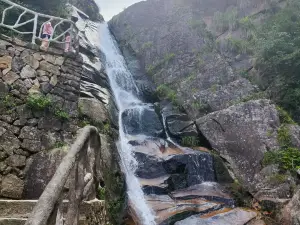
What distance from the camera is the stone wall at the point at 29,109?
5398 millimetres

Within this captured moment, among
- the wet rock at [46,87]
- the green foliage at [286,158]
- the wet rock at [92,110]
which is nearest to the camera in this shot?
the wet rock at [46,87]

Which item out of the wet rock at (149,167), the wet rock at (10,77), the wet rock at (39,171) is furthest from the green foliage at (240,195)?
the wet rock at (10,77)

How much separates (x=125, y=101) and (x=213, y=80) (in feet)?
16.3

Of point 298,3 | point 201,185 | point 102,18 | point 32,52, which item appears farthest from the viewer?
point 102,18

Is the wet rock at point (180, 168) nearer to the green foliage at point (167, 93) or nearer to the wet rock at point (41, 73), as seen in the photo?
the wet rock at point (41, 73)

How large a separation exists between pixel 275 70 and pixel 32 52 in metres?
10.6

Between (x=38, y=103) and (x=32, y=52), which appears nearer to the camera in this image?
(x=38, y=103)

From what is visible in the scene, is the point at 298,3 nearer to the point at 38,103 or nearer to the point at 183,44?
the point at 183,44

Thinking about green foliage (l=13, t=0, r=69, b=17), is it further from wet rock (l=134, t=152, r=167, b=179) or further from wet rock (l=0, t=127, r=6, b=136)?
wet rock (l=0, t=127, r=6, b=136)

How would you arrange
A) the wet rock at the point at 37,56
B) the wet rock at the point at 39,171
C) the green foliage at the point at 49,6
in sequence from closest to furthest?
the wet rock at the point at 39,171 → the wet rock at the point at 37,56 → the green foliage at the point at 49,6

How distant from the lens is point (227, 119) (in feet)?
35.7

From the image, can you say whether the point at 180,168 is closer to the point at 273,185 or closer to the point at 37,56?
the point at 273,185

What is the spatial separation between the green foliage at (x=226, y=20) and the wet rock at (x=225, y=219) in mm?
13477

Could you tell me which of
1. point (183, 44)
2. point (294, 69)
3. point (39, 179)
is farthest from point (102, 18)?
point (39, 179)
